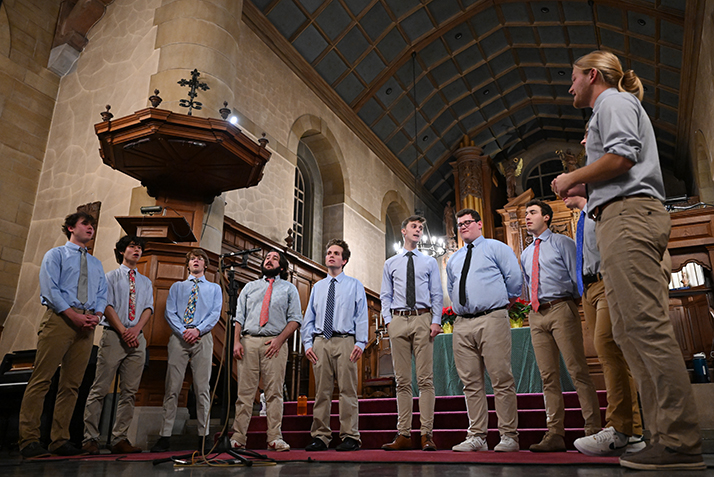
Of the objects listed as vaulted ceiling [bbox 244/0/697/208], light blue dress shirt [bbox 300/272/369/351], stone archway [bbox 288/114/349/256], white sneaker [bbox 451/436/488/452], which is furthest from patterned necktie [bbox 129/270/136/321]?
stone archway [bbox 288/114/349/256]

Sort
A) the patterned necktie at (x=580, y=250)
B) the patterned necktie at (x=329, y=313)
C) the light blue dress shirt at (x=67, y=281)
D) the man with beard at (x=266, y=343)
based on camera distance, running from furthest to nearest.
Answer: the patterned necktie at (x=329, y=313)
the man with beard at (x=266, y=343)
the light blue dress shirt at (x=67, y=281)
the patterned necktie at (x=580, y=250)

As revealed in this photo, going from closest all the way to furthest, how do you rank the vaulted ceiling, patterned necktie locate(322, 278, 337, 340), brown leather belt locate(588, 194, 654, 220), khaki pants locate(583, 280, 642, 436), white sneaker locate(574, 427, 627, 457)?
brown leather belt locate(588, 194, 654, 220) < white sneaker locate(574, 427, 627, 457) < khaki pants locate(583, 280, 642, 436) < patterned necktie locate(322, 278, 337, 340) < the vaulted ceiling

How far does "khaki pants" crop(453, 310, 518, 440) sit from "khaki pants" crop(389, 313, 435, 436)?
10.1 inches

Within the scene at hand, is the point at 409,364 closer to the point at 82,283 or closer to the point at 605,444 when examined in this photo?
the point at 605,444

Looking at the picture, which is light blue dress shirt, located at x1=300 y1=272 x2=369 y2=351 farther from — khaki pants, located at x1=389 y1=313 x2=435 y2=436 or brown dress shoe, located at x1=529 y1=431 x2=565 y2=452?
brown dress shoe, located at x1=529 y1=431 x2=565 y2=452

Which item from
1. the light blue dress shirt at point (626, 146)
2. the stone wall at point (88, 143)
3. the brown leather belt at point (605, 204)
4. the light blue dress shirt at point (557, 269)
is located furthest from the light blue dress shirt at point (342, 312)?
the stone wall at point (88, 143)

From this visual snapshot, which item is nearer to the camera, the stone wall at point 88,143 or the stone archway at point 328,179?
the stone wall at point 88,143

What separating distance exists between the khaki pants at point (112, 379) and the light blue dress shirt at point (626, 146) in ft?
12.2

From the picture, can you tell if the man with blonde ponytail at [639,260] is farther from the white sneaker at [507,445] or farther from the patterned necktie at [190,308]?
the patterned necktie at [190,308]

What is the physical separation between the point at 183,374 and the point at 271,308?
1067mm

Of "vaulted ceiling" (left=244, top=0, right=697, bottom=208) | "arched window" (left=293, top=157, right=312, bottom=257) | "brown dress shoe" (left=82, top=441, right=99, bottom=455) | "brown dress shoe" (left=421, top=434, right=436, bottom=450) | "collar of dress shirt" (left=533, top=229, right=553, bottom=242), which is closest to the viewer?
"brown dress shoe" (left=421, top=434, right=436, bottom=450)

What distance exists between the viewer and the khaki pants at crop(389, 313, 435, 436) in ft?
12.2

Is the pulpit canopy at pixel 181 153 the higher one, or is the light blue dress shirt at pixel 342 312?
the pulpit canopy at pixel 181 153

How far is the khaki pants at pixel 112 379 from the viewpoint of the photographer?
4047mm
